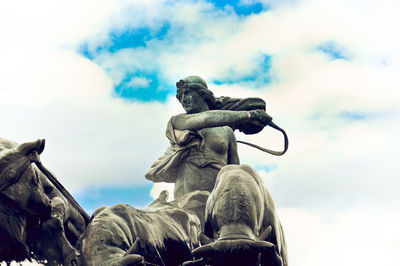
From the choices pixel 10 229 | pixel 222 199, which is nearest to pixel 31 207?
pixel 10 229

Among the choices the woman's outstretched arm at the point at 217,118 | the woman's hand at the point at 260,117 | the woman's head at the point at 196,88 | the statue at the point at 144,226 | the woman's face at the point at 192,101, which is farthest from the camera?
the woman's head at the point at 196,88

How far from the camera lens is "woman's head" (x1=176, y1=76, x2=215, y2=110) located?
13625mm

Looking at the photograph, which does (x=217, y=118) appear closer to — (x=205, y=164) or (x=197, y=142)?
(x=197, y=142)

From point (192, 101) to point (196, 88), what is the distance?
0.76 feet

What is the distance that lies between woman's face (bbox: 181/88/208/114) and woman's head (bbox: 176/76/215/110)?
0.04 metres

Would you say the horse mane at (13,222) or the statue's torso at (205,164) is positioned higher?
the statue's torso at (205,164)

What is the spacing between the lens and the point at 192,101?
1352cm

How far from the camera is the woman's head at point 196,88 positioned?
13.6 meters

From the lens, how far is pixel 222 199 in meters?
9.76

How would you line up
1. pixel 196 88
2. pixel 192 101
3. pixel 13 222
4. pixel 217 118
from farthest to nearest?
pixel 196 88
pixel 192 101
pixel 217 118
pixel 13 222

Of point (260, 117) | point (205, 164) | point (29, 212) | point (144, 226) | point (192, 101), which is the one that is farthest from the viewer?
point (192, 101)

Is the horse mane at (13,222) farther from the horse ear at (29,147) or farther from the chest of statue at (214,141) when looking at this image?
the chest of statue at (214,141)

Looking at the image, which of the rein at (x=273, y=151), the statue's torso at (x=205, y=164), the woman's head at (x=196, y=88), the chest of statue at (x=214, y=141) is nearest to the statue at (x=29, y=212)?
the statue's torso at (x=205, y=164)

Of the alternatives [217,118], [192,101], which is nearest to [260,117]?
[217,118]
